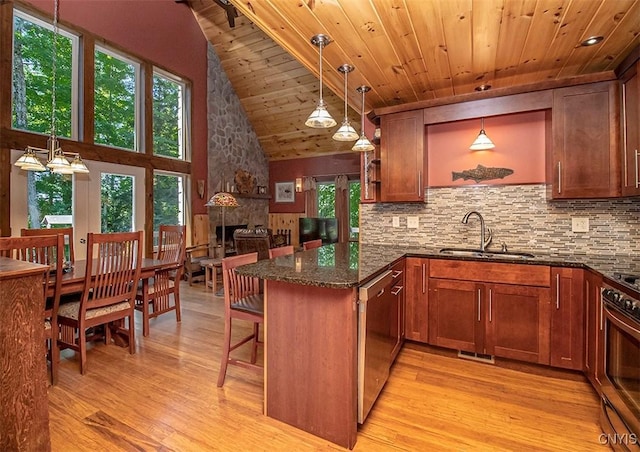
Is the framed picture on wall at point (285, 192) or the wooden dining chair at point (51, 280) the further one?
the framed picture on wall at point (285, 192)

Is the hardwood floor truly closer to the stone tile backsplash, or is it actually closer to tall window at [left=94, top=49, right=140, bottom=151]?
the stone tile backsplash

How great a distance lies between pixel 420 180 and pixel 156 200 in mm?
4642

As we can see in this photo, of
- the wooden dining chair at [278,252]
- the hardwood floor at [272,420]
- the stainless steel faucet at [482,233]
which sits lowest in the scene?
the hardwood floor at [272,420]

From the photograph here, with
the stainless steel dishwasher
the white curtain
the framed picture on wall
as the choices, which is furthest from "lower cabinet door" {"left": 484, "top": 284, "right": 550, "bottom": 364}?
the framed picture on wall

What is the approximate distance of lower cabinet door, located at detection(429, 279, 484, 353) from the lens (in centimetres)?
242

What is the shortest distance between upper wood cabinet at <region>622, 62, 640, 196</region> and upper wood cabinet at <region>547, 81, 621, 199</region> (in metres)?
0.08

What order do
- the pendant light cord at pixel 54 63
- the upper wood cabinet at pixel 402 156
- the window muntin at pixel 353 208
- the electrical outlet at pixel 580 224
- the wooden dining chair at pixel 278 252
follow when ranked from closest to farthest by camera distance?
the wooden dining chair at pixel 278 252 < the electrical outlet at pixel 580 224 < the upper wood cabinet at pixel 402 156 < the pendant light cord at pixel 54 63 < the window muntin at pixel 353 208

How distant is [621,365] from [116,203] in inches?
231

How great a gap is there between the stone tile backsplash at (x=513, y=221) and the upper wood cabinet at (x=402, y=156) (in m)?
0.23

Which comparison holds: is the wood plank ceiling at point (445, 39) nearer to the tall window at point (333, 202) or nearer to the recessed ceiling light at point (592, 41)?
the recessed ceiling light at point (592, 41)

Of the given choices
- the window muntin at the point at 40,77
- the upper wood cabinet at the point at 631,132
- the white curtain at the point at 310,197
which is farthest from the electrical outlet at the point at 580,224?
the window muntin at the point at 40,77

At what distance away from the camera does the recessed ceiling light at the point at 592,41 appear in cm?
200

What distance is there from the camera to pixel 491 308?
2.38m

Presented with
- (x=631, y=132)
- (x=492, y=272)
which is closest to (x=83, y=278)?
(x=492, y=272)
